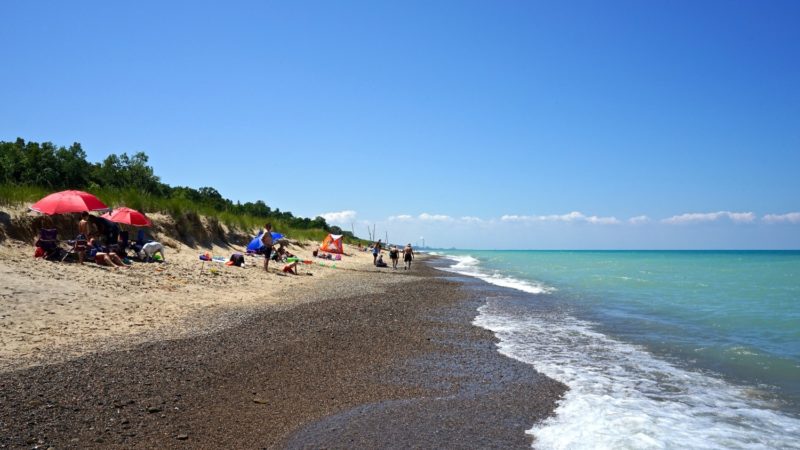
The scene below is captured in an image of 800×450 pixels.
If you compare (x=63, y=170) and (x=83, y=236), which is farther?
(x=63, y=170)

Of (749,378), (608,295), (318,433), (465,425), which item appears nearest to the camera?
(318,433)

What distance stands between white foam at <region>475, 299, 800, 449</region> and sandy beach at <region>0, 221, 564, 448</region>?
1.43ft

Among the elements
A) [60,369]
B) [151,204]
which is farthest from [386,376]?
[151,204]

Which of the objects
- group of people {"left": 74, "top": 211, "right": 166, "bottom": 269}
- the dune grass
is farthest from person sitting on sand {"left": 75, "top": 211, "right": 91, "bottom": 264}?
the dune grass

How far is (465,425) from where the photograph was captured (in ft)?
18.0

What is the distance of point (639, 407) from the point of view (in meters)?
6.50

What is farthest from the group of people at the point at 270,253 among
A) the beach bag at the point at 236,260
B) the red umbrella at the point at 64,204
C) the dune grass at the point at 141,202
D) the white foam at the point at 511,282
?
the white foam at the point at 511,282

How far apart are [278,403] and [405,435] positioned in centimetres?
176

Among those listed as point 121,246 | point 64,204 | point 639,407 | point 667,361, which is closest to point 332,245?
point 121,246

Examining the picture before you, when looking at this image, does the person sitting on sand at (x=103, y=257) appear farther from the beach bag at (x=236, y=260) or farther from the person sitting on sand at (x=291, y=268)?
the person sitting on sand at (x=291, y=268)

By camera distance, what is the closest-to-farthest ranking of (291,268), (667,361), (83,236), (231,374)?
(231,374) → (667,361) → (83,236) → (291,268)

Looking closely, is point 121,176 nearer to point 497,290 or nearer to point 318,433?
point 497,290

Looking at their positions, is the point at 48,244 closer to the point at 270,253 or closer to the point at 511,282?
the point at 270,253

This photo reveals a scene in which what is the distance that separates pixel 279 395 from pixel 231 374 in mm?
1063
